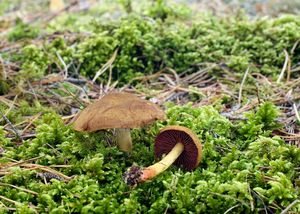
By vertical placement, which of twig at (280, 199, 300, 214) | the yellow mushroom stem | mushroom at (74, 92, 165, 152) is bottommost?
twig at (280, 199, 300, 214)

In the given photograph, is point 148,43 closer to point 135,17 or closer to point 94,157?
point 135,17

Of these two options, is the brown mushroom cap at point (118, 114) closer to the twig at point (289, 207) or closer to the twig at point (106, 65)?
the twig at point (289, 207)

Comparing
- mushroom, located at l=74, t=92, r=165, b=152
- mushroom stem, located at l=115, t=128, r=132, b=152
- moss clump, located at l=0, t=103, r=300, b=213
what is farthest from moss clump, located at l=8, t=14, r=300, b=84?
mushroom, located at l=74, t=92, r=165, b=152

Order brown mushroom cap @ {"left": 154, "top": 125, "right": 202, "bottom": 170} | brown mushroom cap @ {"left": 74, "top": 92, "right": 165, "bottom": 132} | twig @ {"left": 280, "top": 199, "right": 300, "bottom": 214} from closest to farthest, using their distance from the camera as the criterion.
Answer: twig @ {"left": 280, "top": 199, "right": 300, "bottom": 214} < brown mushroom cap @ {"left": 74, "top": 92, "right": 165, "bottom": 132} < brown mushroom cap @ {"left": 154, "top": 125, "right": 202, "bottom": 170}

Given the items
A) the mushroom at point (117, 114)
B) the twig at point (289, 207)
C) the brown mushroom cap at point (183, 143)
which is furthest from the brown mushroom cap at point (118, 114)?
the twig at point (289, 207)

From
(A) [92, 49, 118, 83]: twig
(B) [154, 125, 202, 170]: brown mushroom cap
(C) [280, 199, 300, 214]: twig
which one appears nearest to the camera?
(C) [280, 199, 300, 214]: twig

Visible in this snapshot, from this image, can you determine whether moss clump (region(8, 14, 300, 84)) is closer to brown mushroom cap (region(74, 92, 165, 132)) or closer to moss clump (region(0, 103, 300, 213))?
moss clump (region(0, 103, 300, 213))
